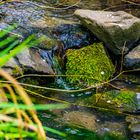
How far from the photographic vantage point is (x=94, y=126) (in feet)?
12.3

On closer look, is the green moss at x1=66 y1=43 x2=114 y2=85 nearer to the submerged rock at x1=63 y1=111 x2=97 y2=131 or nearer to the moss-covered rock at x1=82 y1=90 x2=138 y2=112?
the moss-covered rock at x1=82 y1=90 x2=138 y2=112

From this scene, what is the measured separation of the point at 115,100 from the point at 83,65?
0.81 metres

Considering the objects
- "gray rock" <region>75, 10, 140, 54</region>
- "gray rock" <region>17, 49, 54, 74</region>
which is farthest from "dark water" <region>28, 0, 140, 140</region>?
"gray rock" <region>75, 10, 140, 54</region>

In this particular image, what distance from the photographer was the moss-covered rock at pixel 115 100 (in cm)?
412

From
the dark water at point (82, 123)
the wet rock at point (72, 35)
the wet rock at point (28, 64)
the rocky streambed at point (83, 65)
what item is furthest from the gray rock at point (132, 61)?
the wet rock at point (28, 64)

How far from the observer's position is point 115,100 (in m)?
4.21

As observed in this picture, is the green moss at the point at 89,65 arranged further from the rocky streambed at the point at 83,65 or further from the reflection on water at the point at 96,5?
the reflection on water at the point at 96,5

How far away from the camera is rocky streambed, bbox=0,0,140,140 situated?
3.84m

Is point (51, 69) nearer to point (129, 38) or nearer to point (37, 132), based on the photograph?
point (129, 38)

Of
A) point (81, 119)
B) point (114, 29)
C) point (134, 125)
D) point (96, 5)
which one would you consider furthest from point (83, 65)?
point (96, 5)

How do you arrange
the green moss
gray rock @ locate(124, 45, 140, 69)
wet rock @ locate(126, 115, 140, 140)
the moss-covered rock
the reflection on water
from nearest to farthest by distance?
1. wet rock @ locate(126, 115, 140, 140)
2. the moss-covered rock
3. the green moss
4. gray rock @ locate(124, 45, 140, 69)
5. the reflection on water

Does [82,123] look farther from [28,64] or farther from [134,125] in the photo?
[28,64]

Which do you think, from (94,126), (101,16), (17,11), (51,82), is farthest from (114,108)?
(17,11)

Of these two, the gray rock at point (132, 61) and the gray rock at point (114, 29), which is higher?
the gray rock at point (114, 29)
